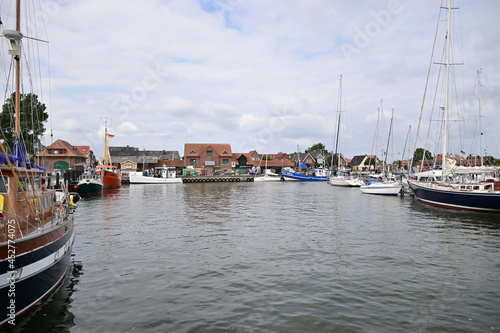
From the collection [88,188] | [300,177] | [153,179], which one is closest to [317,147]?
[300,177]

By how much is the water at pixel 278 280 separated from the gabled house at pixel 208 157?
8405 cm

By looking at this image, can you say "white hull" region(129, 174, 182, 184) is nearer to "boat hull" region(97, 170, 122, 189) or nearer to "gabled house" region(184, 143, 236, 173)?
"boat hull" region(97, 170, 122, 189)

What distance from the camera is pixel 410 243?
18172mm

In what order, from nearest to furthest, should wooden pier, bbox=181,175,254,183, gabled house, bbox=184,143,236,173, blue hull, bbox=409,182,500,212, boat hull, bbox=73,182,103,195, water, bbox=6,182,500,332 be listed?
water, bbox=6,182,500,332 → blue hull, bbox=409,182,500,212 → boat hull, bbox=73,182,103,195 → wooden pier, bbox=181,175,254,183 → gabled house, bbox=184,143,236,173

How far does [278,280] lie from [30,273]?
7.74 meters

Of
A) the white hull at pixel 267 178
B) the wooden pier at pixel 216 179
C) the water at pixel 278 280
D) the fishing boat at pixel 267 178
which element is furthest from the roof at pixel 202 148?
the water at pixel 278 280

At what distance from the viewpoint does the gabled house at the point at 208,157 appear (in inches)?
4200

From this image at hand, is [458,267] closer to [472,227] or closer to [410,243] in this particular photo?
[410,243]

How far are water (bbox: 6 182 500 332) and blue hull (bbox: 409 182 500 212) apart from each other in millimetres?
7913

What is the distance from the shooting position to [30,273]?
8.90 m

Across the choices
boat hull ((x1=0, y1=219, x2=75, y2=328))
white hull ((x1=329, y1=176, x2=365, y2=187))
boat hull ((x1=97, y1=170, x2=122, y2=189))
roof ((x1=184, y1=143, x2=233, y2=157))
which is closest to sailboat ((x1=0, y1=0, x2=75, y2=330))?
boat hull ((x1=0, y1=219, x2=75, y2=328))

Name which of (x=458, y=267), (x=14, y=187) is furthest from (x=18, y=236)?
(x=458, y=267)

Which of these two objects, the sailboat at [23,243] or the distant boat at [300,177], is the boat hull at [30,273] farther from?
the distant boat at [300,177]

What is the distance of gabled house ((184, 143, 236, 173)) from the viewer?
10669 cm
